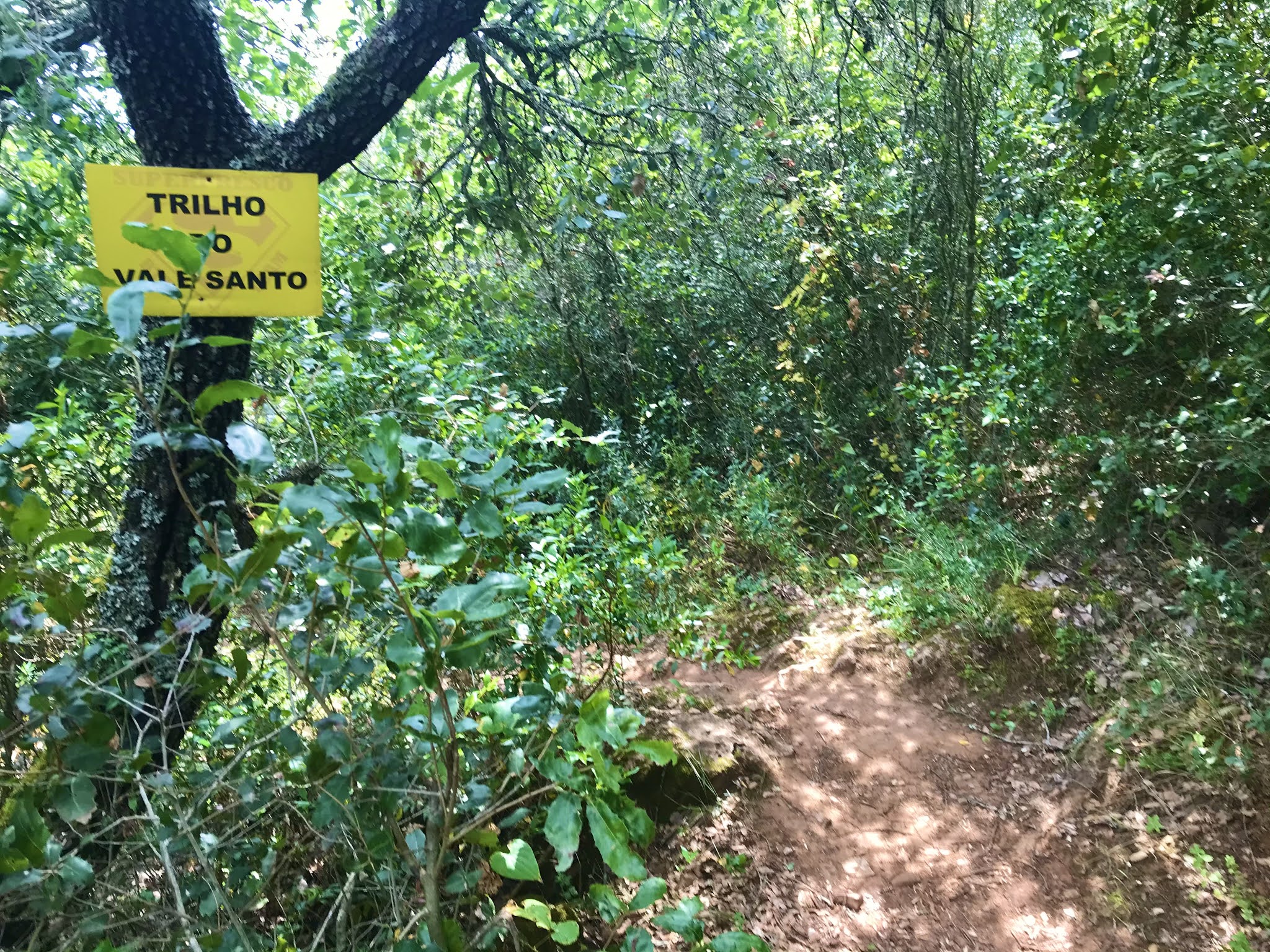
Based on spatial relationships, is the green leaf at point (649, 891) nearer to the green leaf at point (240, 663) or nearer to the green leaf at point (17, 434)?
the green leaf at point (240, 663)

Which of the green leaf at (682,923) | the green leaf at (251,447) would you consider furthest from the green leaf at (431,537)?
the green leaf at (682,923)

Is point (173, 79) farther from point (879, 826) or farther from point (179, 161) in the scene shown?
point (879, 826)

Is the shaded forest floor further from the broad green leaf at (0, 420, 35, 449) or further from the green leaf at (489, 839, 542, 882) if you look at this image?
the broad green leaf at (0, 420, 35, 449)

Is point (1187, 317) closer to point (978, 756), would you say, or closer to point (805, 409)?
point (978, 756)

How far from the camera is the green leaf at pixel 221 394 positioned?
1165mm

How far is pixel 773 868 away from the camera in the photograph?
2645mm

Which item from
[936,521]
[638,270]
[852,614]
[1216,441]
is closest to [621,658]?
[852,614]

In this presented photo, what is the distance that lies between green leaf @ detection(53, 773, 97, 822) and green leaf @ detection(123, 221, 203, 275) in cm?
89

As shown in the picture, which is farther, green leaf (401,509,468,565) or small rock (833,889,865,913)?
small rock (833,889,865,913)

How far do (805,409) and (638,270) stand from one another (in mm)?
2243

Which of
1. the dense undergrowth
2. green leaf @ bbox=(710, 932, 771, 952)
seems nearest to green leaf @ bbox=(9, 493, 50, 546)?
the dense undergrowth

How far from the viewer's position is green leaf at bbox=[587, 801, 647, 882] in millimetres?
1073

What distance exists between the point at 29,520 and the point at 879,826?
2918mm

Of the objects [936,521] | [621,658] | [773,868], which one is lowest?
[773,868]
